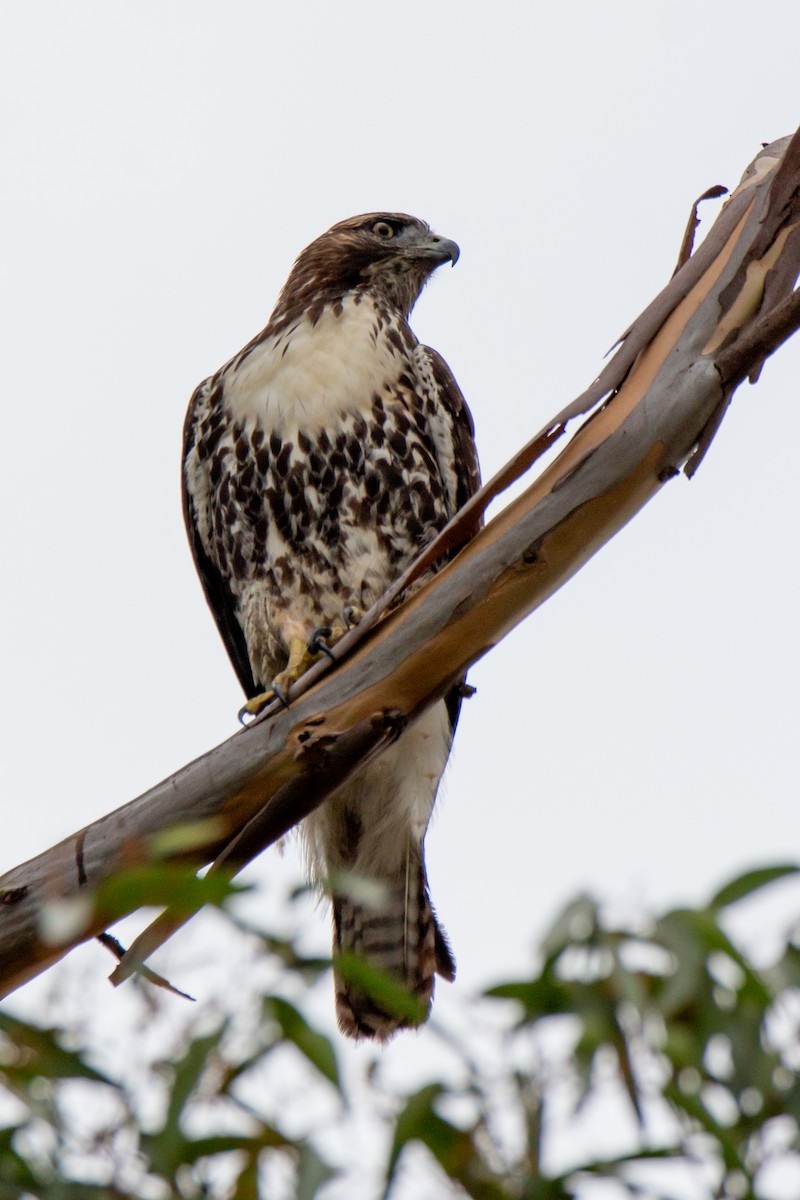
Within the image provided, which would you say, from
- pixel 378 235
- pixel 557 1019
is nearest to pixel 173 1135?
pixel 557 1019

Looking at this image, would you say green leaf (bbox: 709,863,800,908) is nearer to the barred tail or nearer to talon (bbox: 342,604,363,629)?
talon (bbox: 342,604,363,629)

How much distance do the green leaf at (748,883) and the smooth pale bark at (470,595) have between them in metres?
1.14

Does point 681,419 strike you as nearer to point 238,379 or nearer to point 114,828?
point 114,828

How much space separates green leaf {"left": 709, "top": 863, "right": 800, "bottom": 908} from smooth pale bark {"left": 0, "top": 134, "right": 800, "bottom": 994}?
3.75 ft

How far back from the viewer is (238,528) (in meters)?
4.86

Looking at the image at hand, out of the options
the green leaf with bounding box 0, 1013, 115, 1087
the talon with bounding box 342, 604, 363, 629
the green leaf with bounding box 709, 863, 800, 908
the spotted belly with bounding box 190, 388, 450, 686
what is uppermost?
the spotted belly with bounding box 190, 388, 450, 686

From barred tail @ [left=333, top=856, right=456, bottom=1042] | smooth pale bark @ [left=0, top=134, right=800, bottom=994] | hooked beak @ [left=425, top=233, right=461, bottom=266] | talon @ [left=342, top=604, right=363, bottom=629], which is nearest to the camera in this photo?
smooth pale bark @ [left=0, top=134, right=800, bottom=994]

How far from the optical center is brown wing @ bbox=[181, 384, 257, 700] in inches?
203

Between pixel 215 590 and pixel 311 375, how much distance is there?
2.69 feet

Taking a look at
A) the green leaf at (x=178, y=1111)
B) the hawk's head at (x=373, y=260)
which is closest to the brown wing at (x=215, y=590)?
the hawk's head at (x=373, y=260)

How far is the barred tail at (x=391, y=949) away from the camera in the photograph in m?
4.96

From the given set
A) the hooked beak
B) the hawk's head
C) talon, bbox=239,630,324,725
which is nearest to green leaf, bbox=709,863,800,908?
talon, bbox=239,630,324,725

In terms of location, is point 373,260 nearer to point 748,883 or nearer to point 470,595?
point 470,595

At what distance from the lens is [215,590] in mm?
5281
